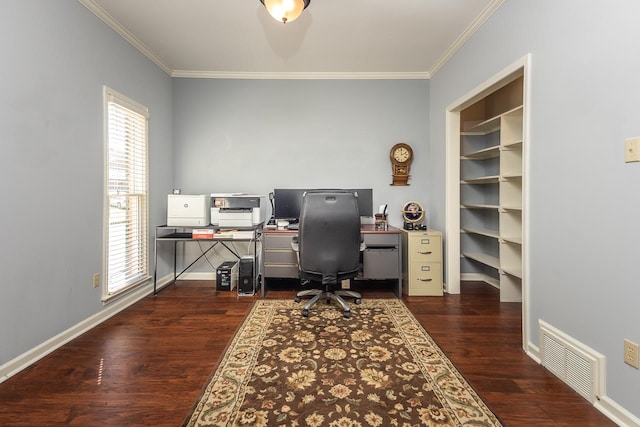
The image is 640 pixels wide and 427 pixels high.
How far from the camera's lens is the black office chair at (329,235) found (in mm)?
2531

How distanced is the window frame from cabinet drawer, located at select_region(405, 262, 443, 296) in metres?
2.89

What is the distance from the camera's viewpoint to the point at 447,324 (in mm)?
2496

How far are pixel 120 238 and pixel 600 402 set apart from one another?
3.64 metres

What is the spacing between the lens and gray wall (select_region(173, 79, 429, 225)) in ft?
12.2

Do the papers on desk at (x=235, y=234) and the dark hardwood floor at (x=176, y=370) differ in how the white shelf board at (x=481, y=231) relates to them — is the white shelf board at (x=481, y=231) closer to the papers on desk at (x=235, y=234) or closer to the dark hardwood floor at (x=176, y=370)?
Result: the dark hardwood floor at (x=176, y=370)

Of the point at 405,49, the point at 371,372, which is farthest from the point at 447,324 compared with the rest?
the point at 405,49

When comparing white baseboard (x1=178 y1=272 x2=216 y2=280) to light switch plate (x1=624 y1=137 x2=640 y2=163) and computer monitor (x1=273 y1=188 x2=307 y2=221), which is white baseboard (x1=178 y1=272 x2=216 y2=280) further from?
light switch plate (x1=624 y1=137 x2=640 y2=163)

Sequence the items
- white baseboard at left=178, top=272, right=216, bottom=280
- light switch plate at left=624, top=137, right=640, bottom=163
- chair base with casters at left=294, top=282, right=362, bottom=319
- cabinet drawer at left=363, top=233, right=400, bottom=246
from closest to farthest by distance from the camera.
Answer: light switch plate at left=624, top=137, right=640, bottom=163 < chair base with casters at left=294, top=282, right=362, bottom=319 < cabinet drawer at left=363, top=233, right=400, bottom=246 < white baseboard at left=178, top=272, right=216, bottom=280

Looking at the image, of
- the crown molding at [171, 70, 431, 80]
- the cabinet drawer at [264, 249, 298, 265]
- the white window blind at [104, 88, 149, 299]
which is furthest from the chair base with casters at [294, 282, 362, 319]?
the crown molding at [171, 70, 431, 80]

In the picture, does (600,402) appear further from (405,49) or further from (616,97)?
(405,49)

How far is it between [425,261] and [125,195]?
3141 mm

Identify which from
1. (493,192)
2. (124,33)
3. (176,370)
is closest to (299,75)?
(124,33)

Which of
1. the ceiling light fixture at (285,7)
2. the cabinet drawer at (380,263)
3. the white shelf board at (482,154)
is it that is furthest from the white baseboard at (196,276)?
the white shelf board at (482,154)

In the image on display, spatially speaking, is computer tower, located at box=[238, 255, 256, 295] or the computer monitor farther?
the computer monitor
